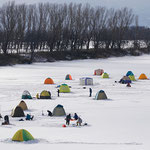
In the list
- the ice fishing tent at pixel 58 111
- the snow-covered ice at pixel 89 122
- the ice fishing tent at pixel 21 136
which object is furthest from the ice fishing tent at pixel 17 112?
the ice fishing tent at pixel 21 136

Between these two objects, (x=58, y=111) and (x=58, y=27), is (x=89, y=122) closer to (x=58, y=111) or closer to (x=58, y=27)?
(x=58, y=111)

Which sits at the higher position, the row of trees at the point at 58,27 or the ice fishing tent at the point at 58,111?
the row of trees at the point at 58,27

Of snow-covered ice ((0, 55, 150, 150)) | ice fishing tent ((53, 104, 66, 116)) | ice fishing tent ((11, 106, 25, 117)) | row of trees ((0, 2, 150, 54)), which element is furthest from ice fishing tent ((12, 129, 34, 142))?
row of trees ((0, 2, 150, 54))

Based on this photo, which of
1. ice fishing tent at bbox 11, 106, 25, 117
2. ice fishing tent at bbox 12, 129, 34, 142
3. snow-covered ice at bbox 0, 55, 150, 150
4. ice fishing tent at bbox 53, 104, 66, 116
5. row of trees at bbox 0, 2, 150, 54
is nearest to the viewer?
snow-covered ice at bbox 0, 55, 150, 150

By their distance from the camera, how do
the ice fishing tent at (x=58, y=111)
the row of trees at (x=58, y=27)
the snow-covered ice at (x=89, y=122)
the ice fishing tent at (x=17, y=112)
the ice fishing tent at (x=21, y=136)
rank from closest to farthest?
the snow-covered ice at (x=89, y=122)
the ice fishing tent at (x=21, y=136)
the ice fishing tent at (x=17, y=112)
the ice fishing tent at (x=58, y=111)
the row of trees at (x=58, y=27)

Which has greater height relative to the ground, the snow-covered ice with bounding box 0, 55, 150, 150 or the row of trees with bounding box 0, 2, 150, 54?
the row of trees with bounding box 0, 2, 150, 54

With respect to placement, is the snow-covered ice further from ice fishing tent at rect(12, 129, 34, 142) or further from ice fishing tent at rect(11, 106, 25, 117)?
ice fishing tent at rect(11, 106, 25, 117)

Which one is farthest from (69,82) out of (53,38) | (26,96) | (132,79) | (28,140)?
(53,38)

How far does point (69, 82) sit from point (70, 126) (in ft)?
63.8

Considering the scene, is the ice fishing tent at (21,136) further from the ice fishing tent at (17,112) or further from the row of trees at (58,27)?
the row of trees at (58,27)

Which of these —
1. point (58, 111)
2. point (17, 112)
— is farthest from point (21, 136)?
point (58, 111)

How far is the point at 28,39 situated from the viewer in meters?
72.5

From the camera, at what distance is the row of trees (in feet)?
219

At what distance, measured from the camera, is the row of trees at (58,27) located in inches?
2630
